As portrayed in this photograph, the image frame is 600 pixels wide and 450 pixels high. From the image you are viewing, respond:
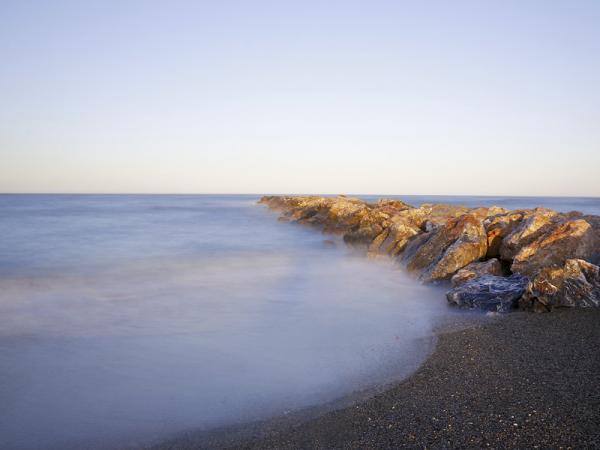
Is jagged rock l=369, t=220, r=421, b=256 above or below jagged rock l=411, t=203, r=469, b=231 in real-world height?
below

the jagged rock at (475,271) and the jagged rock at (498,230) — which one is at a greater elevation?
the jagged rock at (498,230)

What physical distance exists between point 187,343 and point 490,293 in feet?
14.0

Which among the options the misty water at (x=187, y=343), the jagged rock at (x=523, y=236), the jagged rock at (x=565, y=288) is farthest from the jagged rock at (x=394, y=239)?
the jagged rock at (x=565, y=288)

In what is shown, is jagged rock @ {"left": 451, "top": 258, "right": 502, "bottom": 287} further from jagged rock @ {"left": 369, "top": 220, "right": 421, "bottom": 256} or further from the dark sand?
jagged rock @ {"left": 369, "top": 220, "right": 421, "bottom": 256}

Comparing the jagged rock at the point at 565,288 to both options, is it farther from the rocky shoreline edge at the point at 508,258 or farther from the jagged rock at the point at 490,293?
the jagged rock at the point at 490,293

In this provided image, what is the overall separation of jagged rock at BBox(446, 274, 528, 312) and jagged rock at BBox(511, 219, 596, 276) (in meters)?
0.34

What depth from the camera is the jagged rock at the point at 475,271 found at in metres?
7.15

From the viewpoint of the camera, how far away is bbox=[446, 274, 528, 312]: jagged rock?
5930 millimetres

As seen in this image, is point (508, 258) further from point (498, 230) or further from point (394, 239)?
point (394, 239)

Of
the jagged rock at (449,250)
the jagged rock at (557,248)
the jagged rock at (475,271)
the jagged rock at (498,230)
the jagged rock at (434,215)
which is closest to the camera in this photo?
the jagged rock at (557,248)

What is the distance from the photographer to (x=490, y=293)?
6.21 metres

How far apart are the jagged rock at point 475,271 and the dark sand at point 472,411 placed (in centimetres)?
268

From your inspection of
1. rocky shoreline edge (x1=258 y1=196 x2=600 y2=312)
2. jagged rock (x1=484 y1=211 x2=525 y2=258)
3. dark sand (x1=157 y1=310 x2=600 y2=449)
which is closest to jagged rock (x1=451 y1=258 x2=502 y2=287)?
rocky shoreline edge (x1=258 y1=196 x2=600 y2=312)

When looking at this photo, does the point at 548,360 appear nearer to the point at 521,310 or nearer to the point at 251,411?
the point at 521,310
